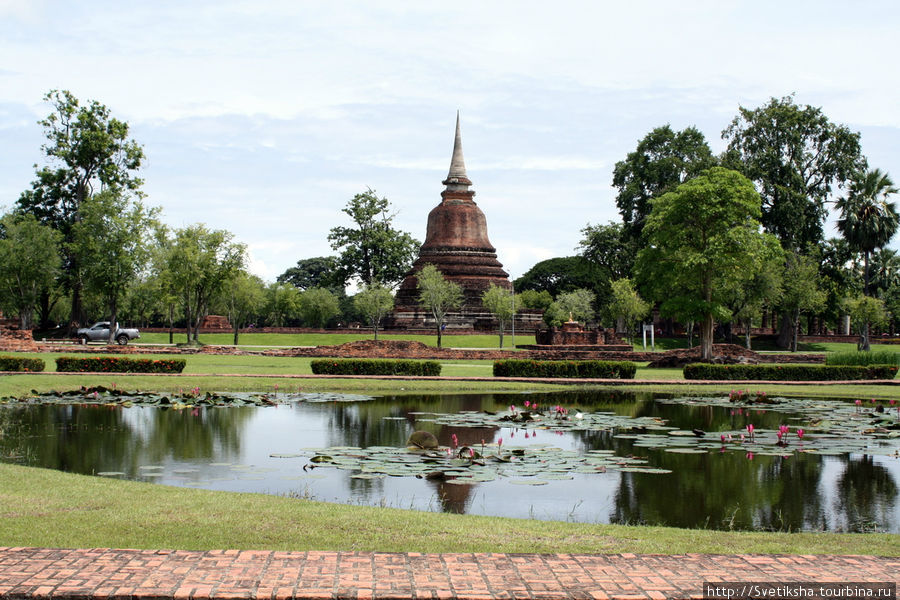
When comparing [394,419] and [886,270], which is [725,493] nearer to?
[394,419]

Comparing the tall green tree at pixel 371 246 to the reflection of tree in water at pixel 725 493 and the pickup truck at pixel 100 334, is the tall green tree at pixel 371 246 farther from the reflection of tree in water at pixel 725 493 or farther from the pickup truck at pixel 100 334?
the reflection of tree in water at pixel 725 493

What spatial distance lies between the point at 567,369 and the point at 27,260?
3147 centimetres

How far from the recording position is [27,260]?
44406mm

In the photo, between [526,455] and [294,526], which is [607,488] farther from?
[294,526]

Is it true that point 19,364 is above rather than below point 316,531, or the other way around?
above

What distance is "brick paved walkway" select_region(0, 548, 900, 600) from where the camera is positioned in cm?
504

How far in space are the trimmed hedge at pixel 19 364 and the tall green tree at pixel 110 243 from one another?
20.6 m

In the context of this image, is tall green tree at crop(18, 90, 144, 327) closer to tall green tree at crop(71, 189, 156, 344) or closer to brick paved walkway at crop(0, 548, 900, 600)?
tall green tree at crop(71, 189, 156, 344)

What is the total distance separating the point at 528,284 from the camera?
78.5 m

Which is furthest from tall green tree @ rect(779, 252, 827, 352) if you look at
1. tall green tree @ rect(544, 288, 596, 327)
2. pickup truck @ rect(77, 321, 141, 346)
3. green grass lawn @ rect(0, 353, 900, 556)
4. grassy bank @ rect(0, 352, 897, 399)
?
green grass lawn @ rect(0, 353, 900, 556)

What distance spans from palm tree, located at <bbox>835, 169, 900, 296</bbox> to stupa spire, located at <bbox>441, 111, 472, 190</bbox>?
25937 mm

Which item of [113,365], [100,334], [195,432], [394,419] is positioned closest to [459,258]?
[100,334]

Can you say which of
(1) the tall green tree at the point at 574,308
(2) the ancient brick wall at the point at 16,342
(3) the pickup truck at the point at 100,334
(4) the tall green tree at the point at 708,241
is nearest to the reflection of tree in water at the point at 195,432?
(2) the ancient brick wall at the point at 16,342

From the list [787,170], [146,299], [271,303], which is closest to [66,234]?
[146,299]
